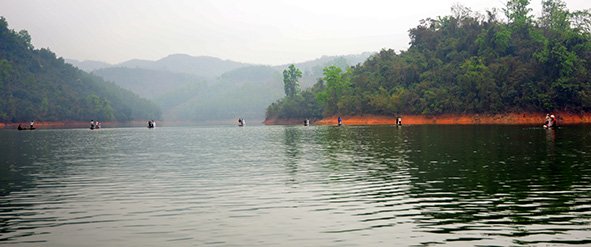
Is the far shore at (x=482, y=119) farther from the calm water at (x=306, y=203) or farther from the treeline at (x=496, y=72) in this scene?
the calm water at (x=306, y=203)

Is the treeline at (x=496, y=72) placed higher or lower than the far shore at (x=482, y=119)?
higher

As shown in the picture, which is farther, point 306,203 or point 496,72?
point 496,72

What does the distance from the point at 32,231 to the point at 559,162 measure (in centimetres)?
3229

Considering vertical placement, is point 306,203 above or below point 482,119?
below

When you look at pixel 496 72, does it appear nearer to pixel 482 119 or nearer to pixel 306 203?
pixel 482 119

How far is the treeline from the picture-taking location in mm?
139625

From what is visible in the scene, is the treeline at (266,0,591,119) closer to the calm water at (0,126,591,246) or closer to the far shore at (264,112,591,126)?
the far shore at (264,112,591,126)

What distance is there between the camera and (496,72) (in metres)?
156

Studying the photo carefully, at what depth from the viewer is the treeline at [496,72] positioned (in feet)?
458

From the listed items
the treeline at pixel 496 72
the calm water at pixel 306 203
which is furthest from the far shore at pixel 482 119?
the calm water at pixel 306 203

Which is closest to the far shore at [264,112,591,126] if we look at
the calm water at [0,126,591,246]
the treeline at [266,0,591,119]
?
the treeline at [266,0,591,119]

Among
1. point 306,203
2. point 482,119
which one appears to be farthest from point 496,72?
point 306,203

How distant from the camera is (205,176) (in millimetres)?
34469

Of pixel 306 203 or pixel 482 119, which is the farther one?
pixel 482 119
